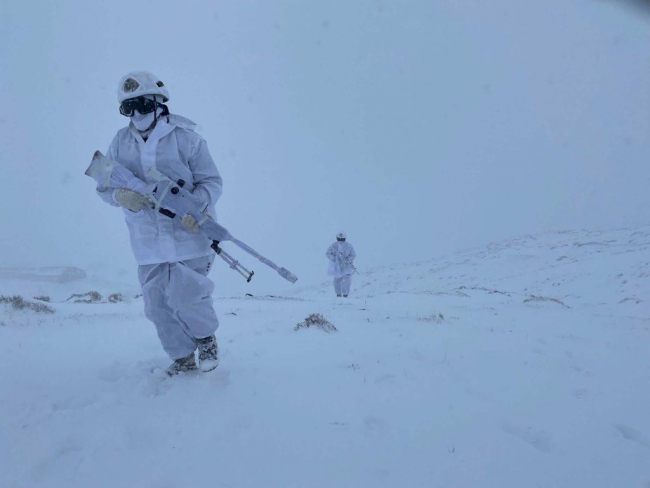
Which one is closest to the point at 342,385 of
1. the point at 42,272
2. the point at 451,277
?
the point at 451,277

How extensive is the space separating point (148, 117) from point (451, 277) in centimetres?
1934

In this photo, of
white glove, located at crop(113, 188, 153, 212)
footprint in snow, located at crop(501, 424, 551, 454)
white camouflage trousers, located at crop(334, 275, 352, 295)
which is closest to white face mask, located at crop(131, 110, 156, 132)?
white glove, located at crop(113, 188, 153, 212)

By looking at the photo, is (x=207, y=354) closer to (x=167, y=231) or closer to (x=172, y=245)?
(x=172, y=245)

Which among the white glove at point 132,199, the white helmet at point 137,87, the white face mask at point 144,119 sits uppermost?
the white helmet at point 137,87

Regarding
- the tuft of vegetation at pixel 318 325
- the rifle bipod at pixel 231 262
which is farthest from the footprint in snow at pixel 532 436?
the tuft of vegetation at pixel 318 325

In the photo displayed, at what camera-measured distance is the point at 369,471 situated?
2484 millimetres

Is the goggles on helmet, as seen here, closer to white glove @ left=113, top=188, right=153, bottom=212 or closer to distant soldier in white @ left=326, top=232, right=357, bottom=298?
white glove @ left=113, top=188, right=153, bottom=212

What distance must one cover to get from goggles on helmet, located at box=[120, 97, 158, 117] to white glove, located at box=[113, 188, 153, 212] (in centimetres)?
73

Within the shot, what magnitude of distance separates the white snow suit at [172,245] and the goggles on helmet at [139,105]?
0.14m

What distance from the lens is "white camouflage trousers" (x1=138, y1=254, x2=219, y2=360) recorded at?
12.3 ft

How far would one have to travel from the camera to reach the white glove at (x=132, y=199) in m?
3.65

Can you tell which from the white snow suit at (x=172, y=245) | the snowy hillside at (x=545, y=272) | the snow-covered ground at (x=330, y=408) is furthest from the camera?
the snowy hillside at (x=545, y=272)

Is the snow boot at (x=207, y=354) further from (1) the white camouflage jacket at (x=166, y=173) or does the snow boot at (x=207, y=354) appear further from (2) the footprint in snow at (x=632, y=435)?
(2) the footprint in snow at (x=632, y=435)

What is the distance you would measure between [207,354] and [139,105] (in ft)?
7.77
